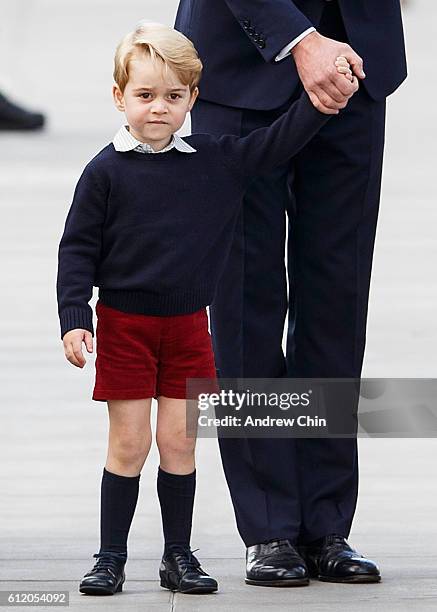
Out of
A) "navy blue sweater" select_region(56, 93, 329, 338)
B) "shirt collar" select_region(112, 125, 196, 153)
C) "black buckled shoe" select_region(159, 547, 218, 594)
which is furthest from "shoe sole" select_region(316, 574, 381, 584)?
"shirt collar" select_region(112, 125, 196, 153)

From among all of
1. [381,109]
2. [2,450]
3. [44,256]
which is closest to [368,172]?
[381,109]

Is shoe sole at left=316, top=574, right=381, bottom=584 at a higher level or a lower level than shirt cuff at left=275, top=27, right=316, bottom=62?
lower

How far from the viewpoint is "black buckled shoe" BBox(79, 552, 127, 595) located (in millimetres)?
4270

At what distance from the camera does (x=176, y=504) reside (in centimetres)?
434

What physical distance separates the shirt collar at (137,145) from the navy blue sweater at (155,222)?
0.02 metres

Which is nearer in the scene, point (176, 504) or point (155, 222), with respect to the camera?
point (155, 222)

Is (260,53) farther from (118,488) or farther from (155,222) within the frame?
(118,488)

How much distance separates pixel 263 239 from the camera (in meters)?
4.44

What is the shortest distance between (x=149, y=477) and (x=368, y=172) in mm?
1576

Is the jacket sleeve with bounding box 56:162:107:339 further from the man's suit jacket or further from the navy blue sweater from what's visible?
the man's suit jacket

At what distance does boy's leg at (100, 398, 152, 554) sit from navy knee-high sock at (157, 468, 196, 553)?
2.8 inches

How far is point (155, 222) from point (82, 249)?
0.18 m

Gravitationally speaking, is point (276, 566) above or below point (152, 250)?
below

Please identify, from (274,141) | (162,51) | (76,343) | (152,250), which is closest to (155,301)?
(152,250)
